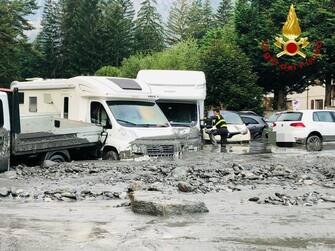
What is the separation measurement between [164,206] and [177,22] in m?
91.5

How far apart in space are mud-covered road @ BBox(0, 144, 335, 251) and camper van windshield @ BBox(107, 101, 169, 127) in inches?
52.3

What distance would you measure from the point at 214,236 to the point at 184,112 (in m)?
13.3

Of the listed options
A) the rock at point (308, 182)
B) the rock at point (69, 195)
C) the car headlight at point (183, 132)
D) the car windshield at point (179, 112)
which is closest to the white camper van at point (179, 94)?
the car windshield at point (179, 112)

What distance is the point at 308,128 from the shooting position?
2450 cm

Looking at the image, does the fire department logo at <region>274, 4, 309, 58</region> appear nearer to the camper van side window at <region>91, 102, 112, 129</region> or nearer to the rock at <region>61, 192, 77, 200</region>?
the camper van side window at <region>91, 102, 112, 129</region>

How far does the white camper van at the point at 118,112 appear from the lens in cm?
1620

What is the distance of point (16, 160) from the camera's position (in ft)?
48.8

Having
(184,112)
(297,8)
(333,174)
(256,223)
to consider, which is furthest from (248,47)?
(256,223)

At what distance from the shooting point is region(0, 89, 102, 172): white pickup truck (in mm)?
14023

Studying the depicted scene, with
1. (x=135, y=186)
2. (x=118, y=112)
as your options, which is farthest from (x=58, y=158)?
(x=135, y=186)

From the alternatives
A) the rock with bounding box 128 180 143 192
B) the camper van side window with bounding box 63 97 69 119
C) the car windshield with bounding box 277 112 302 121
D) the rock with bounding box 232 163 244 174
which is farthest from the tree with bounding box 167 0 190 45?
the rock with bounding box 128 180 143 192

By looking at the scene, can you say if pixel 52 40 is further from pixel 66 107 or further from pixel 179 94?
pixel 66 107

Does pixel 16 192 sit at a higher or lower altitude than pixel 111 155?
lower

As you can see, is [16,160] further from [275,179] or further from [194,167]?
[275,179]
